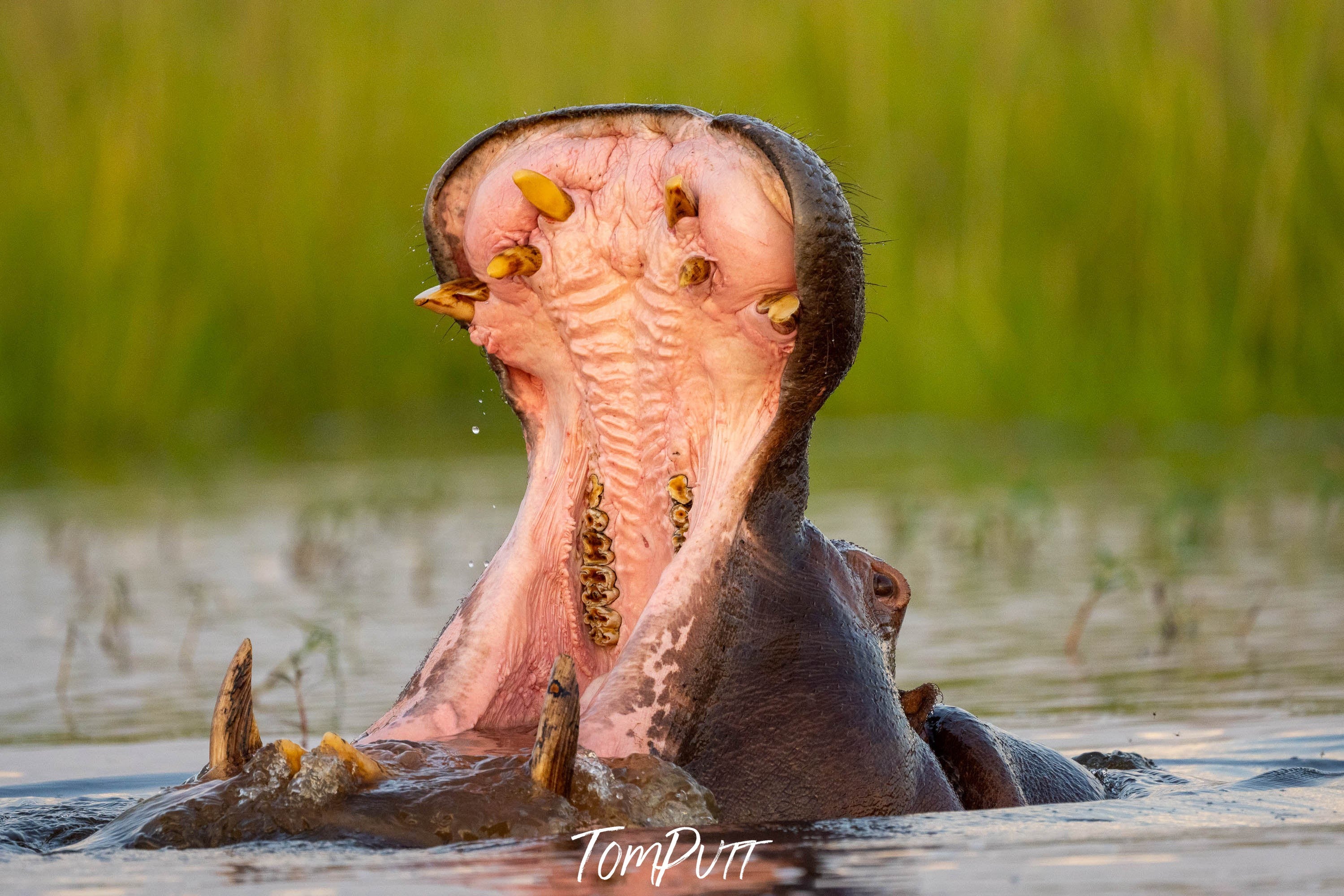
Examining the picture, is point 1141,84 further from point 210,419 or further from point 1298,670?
point 1298,670

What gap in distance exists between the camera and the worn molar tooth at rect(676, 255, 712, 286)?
9.32 ft

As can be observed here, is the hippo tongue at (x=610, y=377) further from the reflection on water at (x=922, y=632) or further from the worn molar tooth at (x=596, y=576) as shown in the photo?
the reflection on water at (x=922, y=632)

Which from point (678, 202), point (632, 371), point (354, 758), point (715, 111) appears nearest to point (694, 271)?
point (678, 202)

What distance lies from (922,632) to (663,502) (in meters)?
2.48

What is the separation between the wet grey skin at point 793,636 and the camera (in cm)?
274

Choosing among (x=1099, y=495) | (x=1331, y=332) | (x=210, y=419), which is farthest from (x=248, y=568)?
(x=1331, y=332)

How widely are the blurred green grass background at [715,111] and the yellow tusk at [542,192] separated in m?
7.11

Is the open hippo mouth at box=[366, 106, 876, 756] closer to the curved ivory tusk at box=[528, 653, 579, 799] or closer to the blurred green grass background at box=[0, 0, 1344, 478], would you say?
the curved ivory tusk at box=[528, 653, 579, 799]

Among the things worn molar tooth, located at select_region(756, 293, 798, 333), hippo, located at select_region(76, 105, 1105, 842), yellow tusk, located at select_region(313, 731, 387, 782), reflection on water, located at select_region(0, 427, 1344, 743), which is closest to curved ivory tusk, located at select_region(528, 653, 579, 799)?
hippo, located at select_region(76, 105, 1105, 842)

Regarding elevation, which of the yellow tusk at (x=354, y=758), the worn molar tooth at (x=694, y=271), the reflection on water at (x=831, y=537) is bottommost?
the reflection on water at (x=831, y=537)

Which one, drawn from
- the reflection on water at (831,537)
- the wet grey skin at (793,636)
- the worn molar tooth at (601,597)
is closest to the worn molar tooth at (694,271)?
the wet grey skin at (793,636)

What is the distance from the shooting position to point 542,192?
2.92m

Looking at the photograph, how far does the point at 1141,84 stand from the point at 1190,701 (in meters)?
6.66

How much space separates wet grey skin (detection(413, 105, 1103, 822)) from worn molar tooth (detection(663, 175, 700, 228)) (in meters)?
0.10
